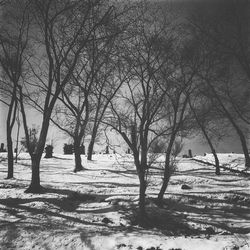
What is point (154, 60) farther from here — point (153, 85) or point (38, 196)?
point (38, 196)

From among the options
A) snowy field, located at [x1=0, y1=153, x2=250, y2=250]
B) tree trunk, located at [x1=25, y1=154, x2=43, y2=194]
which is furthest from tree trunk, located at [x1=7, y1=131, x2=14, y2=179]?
tree trunk, located at [x1=25, y1=154, x2=43, y2=194]

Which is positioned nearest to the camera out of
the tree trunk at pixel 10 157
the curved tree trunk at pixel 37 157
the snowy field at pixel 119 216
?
the snowy field at pixel 119 216

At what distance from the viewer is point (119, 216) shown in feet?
31.1

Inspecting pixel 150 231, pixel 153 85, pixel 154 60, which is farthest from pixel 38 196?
pixel 154 60

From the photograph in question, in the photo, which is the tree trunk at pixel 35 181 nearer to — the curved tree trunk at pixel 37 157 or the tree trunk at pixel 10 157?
A: the curved tree trunk at pixel 37 157

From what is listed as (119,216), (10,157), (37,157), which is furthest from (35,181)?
(119,216)

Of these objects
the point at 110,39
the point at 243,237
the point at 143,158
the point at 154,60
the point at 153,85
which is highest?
the point at 110,39

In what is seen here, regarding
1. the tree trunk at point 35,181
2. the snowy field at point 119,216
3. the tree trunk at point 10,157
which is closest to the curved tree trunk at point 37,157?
the tree trunk at point 35,181

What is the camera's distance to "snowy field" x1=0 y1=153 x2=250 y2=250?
698cm

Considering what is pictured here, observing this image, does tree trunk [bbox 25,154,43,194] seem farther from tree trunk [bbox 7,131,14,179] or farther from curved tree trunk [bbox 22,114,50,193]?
tree trunk [bbox 7,131,14,179]

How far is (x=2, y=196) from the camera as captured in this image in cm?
1199

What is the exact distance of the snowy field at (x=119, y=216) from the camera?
22.9 feet

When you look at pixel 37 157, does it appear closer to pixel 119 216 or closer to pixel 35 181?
pixel 35 181

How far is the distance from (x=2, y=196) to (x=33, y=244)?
5874 millimetres
